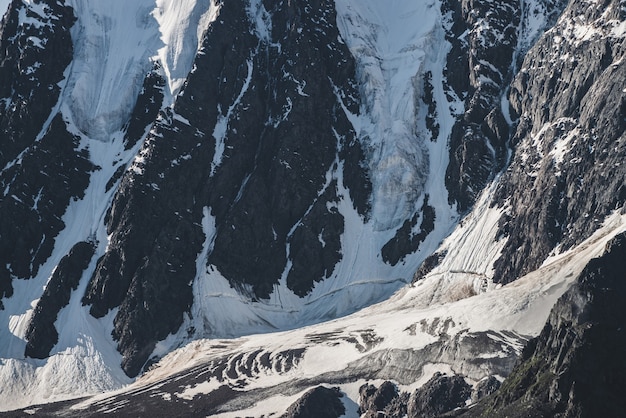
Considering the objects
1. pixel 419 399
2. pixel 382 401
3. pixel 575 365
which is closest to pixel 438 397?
pixel 419 399

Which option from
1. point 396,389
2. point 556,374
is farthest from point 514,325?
point 556,374

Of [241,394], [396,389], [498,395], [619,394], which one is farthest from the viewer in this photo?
[241,394]

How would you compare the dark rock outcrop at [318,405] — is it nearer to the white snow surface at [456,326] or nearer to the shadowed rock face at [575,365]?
the white snow surface at [456,326]

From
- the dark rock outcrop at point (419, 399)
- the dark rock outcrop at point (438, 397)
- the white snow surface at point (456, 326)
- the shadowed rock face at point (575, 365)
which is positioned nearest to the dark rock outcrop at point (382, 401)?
the dark rock outcrop at point (419, 399)

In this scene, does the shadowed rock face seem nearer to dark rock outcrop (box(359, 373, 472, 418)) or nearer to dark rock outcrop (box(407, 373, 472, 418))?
dark rock outcrop (box(407, 373, 472, 418))

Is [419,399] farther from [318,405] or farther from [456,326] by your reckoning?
[456,326]

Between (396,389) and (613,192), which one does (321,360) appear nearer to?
(396,389)

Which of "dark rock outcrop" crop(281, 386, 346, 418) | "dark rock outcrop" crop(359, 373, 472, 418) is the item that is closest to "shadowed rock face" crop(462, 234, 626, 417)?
"dark rock outcrop" crop(359, 373, 472, 418)
